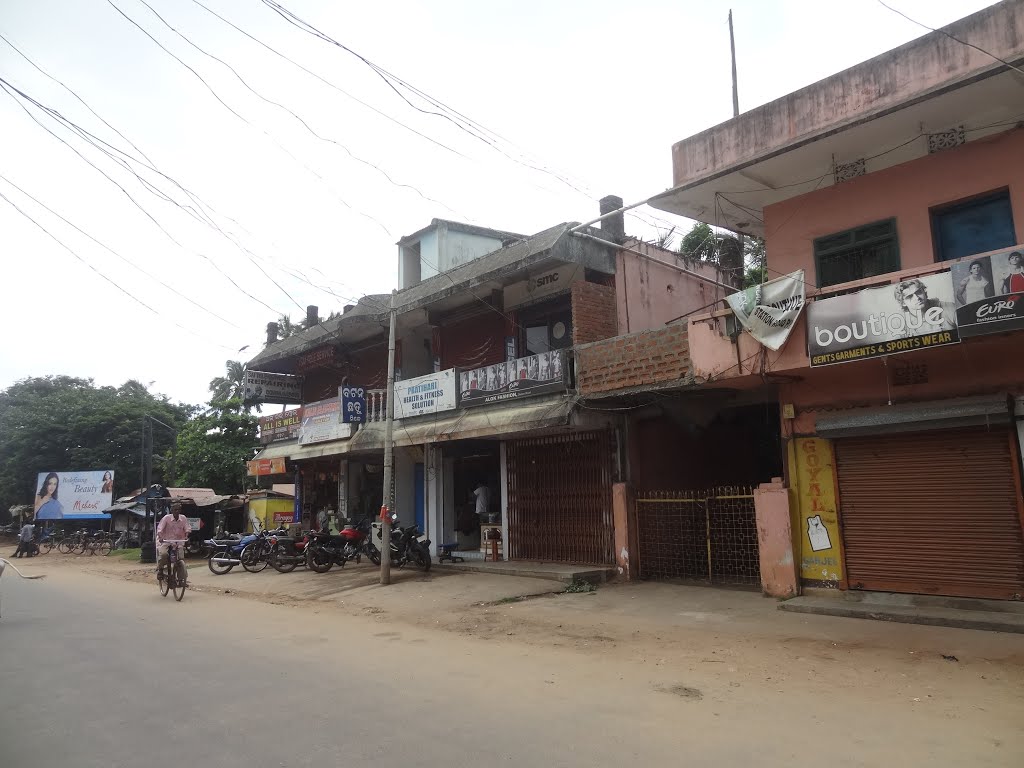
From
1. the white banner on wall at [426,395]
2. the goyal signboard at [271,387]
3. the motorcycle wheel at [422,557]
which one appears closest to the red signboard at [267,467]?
the goyal signboard at [271,387]

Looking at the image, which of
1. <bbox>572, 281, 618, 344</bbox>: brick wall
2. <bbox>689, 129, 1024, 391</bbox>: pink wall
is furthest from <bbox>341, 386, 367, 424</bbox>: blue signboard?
<bbox>689, 129, 1024, 391</bbox>: pink wall

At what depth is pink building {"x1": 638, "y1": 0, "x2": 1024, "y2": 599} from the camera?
864 centimetres

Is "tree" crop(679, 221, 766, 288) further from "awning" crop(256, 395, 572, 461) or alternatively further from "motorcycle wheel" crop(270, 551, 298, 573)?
"motorcycle wheel" crop(270, 551, 298, 573)

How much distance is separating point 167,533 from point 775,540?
1069 cm

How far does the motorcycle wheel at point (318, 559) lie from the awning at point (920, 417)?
10999mm

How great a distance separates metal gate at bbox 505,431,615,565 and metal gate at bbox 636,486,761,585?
0.94 metres

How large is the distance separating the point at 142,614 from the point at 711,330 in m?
10.0

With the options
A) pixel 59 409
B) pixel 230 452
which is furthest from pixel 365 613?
pixel 59 409

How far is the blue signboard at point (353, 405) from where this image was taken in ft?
60.9

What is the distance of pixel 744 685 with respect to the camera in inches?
235

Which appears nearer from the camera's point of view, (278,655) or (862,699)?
(862,699)

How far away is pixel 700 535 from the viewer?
1364 centimetres

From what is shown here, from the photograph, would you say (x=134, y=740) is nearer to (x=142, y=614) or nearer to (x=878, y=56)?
(x=142, y=614)

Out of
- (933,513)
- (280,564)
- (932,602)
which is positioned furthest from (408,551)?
(933,513)
